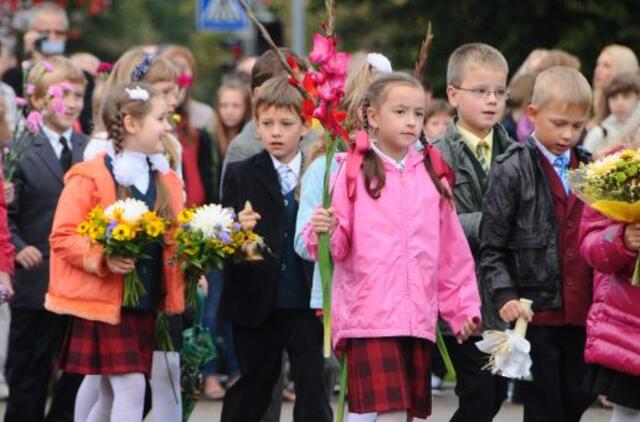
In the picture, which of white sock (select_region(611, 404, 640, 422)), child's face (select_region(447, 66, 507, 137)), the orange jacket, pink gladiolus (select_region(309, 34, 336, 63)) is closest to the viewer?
pink gladiolus (select_region(309, 34, 336, 63))

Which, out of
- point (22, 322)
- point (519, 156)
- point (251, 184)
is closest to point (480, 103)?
point (519, 156)

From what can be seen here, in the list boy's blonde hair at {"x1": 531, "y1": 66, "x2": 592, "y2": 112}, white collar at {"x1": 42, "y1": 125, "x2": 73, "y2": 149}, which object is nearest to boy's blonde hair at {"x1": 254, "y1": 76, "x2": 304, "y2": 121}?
boy's blonde hair at {"x1": 531, "y1": 66, "x2": 592, "y2": 112}

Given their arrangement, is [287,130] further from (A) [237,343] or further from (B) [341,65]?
(B) [341,65]

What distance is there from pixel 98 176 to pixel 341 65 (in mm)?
2004

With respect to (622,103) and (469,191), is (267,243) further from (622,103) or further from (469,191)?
(622,103)

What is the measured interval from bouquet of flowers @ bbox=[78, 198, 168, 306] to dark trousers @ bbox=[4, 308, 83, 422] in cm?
183

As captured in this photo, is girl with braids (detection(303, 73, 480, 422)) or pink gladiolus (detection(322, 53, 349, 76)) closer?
pink gladiolus (detection(322, 53, 349, 76))

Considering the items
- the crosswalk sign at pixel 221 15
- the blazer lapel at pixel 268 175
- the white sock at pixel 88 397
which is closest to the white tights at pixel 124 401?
the white sock at pixel 88 397

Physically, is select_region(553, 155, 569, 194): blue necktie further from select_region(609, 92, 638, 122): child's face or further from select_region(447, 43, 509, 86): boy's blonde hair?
select_region(609, 92, 638, 122): child's face

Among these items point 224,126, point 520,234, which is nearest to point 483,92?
point 520,234

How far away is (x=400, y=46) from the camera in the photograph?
1984cm

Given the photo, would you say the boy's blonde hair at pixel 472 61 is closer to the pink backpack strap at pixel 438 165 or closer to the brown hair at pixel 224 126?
the pink backpack strap at pixel 438 165

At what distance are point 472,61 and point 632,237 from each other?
5.58ft

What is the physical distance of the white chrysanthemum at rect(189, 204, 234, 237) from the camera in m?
8.57
